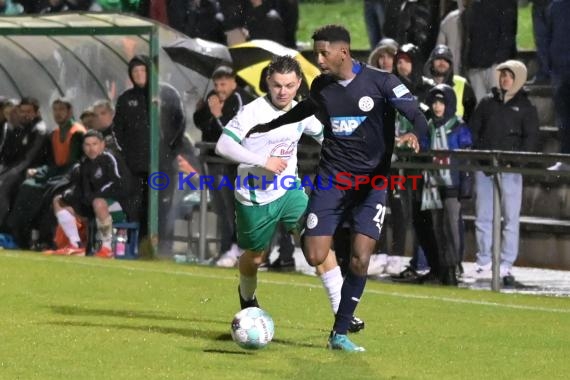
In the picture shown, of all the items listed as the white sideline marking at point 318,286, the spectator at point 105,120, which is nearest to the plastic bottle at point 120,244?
the white sideline marking at point 318,286

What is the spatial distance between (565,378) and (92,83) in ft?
36.8

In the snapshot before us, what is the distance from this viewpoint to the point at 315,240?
10430 mm

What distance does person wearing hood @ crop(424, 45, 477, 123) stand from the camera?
16219mm

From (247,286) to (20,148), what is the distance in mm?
9094

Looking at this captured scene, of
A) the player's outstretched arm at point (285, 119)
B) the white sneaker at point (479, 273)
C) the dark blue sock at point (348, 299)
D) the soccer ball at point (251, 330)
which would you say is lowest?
the white sneaker at point (479, 273)

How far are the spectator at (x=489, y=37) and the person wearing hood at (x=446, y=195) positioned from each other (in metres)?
2.00

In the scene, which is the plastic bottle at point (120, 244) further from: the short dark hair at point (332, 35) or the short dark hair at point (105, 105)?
the short dark hair at point (332, 35)

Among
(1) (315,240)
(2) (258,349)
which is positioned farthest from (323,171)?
(2) (258,349)

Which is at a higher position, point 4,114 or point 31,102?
point 31,102

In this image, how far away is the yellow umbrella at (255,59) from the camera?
1844cm

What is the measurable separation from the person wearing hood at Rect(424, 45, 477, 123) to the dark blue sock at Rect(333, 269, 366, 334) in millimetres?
6233

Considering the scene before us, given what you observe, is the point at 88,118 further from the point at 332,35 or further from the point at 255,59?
the point at 332,35

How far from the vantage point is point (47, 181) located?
1947 centimetres

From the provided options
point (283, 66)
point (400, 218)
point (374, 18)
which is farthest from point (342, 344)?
point (374, 18)
